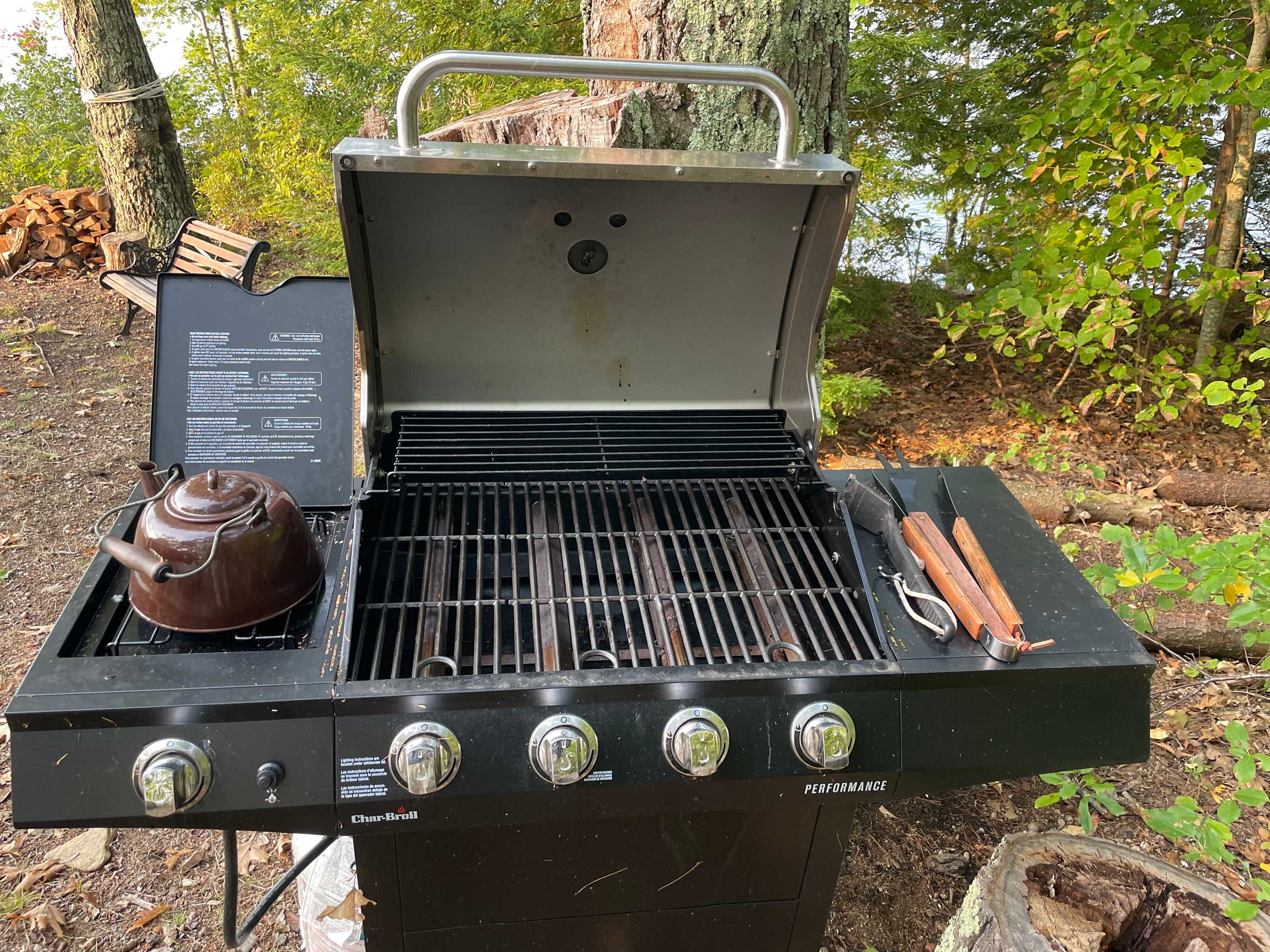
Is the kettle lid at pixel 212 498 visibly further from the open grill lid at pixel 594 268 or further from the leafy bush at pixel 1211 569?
the leafy bush at pixel 1211 569

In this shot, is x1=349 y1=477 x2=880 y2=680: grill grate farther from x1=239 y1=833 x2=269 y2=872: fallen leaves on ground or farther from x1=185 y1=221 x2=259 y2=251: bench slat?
x1=185 y1=221 x2=259 y2=251: bench slat

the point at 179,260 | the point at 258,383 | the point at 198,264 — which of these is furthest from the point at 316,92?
the point at 258,383

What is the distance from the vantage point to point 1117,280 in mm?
3426

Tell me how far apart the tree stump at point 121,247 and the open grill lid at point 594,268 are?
5569 mm

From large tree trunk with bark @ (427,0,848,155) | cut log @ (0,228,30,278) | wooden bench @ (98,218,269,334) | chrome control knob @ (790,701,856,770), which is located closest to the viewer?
chrome control knob @ (790,701,856,770)

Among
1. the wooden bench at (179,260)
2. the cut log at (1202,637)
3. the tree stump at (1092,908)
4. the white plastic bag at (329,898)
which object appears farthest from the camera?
the wooden bench at (179,260)

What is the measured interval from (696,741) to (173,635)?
90 centimetres

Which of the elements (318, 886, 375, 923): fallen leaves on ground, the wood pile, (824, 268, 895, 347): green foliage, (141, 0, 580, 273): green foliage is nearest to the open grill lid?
(318, 886, 375, 923): fallen leaves on ground

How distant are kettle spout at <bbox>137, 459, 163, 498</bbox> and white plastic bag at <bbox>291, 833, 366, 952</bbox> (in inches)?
35.6

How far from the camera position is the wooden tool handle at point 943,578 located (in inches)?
53.1

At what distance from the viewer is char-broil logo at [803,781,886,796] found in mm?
1261

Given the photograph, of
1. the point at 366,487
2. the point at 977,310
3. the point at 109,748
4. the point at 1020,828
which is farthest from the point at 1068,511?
the point at 109,748

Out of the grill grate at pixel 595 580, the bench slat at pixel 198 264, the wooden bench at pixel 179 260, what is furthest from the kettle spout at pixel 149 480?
the bench slat at pixel 198 264

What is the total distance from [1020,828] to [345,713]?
228 centimetres
